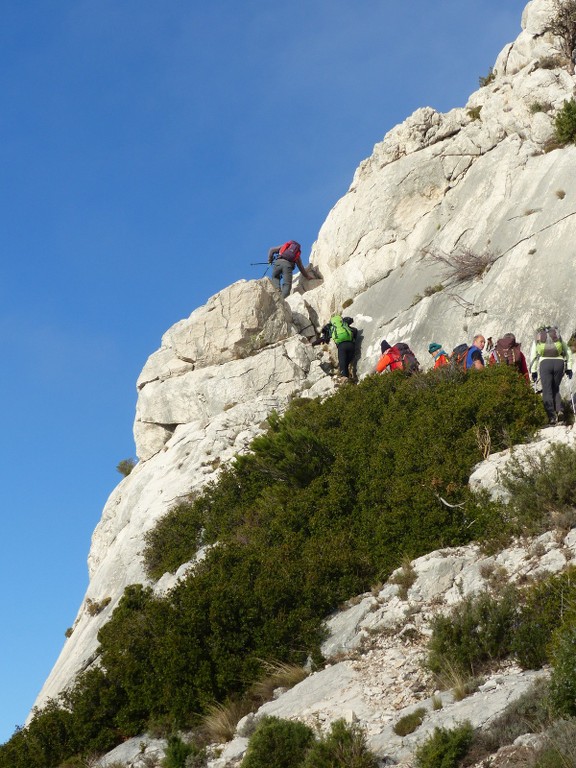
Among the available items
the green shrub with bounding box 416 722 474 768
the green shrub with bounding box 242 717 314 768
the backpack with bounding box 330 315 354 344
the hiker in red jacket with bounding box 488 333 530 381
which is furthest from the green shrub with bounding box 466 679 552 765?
the backpack with bounding box 330 315 354 344

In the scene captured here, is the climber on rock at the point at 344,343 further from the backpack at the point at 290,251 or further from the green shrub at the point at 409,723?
the green shrub at the point at 409,723

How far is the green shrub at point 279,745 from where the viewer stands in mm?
9328

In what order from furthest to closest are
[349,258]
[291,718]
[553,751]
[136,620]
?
[349,258]
[136,620]
[291,718]
[553,751]

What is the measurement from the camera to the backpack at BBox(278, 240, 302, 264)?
2897 cm

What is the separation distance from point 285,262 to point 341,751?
69.8 ft

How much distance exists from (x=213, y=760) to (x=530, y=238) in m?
15.5

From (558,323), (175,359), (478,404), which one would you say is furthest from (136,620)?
(175,359)

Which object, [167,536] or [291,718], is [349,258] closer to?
[167,536]

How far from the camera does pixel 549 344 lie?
16.6 meters

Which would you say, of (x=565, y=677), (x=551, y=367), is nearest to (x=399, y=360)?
(x=551, y=367)

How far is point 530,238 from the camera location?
21625 millimetres

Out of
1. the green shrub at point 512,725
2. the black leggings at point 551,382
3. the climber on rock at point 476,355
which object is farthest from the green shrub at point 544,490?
the climber on rock at point 476,355

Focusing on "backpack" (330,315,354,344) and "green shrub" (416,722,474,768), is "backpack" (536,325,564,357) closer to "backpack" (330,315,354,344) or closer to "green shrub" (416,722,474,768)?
"backpack" (330,315,354,344)

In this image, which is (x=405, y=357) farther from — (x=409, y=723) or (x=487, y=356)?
(x=409, y=723)
